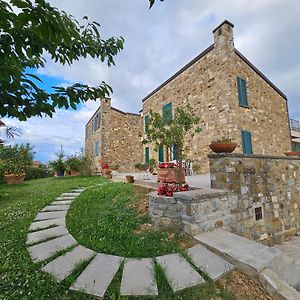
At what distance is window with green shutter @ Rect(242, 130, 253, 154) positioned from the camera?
8625mm

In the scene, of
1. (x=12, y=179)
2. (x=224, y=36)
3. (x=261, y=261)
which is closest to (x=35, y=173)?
(x=12, y=179)

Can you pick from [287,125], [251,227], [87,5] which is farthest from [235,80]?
[87,5]

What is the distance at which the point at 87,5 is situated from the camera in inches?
79.0

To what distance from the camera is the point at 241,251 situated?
243 centimetres

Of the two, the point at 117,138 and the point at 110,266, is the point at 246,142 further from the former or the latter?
the point at 117,138

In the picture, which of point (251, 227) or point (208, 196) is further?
point (251, 227)

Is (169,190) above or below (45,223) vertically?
above

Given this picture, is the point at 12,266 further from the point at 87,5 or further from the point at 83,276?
the point at 87,5

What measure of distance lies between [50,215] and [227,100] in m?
8.03

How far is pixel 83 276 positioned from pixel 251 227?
11.9 feet

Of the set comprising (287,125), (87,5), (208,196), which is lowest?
(208,196)

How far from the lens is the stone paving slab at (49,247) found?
91.4 inches

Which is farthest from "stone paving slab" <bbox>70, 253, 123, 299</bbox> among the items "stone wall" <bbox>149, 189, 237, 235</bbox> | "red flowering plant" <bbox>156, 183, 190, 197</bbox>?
"red flowering plant" <bbox>156, 183, 190, 197</bbox>

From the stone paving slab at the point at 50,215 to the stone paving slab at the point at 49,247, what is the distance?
1.07 meters
